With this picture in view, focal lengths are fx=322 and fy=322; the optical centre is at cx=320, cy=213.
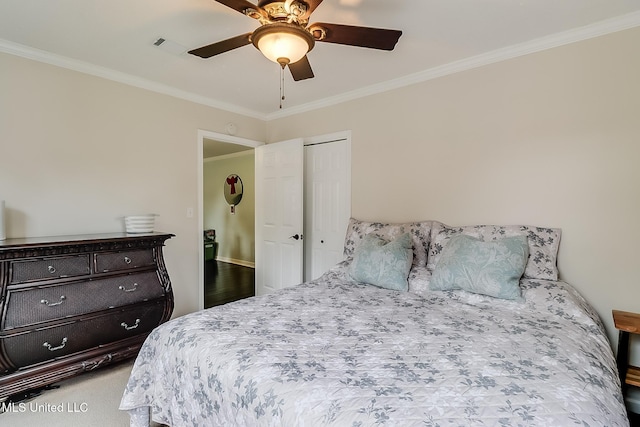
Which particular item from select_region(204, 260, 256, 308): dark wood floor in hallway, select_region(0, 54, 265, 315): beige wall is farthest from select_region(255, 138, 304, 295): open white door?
select_region(0, 54, 265, 315): beige wall

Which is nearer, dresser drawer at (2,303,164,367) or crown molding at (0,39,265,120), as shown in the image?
dresser drawer at (2,303,164,367)

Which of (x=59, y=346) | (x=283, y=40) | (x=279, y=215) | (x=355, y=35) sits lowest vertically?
(x=59, y=346)

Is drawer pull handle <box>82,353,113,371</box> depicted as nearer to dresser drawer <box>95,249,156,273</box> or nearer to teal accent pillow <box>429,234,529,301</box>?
dresser drawer <box>95,249,156,273</box>

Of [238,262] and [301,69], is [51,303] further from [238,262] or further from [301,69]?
[238,262]

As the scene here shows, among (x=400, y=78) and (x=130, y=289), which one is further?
(x=400, y=78)

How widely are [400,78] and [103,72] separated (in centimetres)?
259

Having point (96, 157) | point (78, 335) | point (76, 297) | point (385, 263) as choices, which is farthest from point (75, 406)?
point (385, 263)

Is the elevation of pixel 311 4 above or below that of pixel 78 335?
above

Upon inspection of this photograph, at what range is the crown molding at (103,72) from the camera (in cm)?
235

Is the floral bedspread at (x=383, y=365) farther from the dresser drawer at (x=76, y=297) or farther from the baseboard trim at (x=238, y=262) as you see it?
the baseboard trim at (x=238, y=262)

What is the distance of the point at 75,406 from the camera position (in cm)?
203

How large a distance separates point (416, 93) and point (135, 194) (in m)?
2.75

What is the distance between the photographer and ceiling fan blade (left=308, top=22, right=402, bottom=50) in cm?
158

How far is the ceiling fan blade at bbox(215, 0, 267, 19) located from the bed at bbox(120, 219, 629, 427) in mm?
1468
